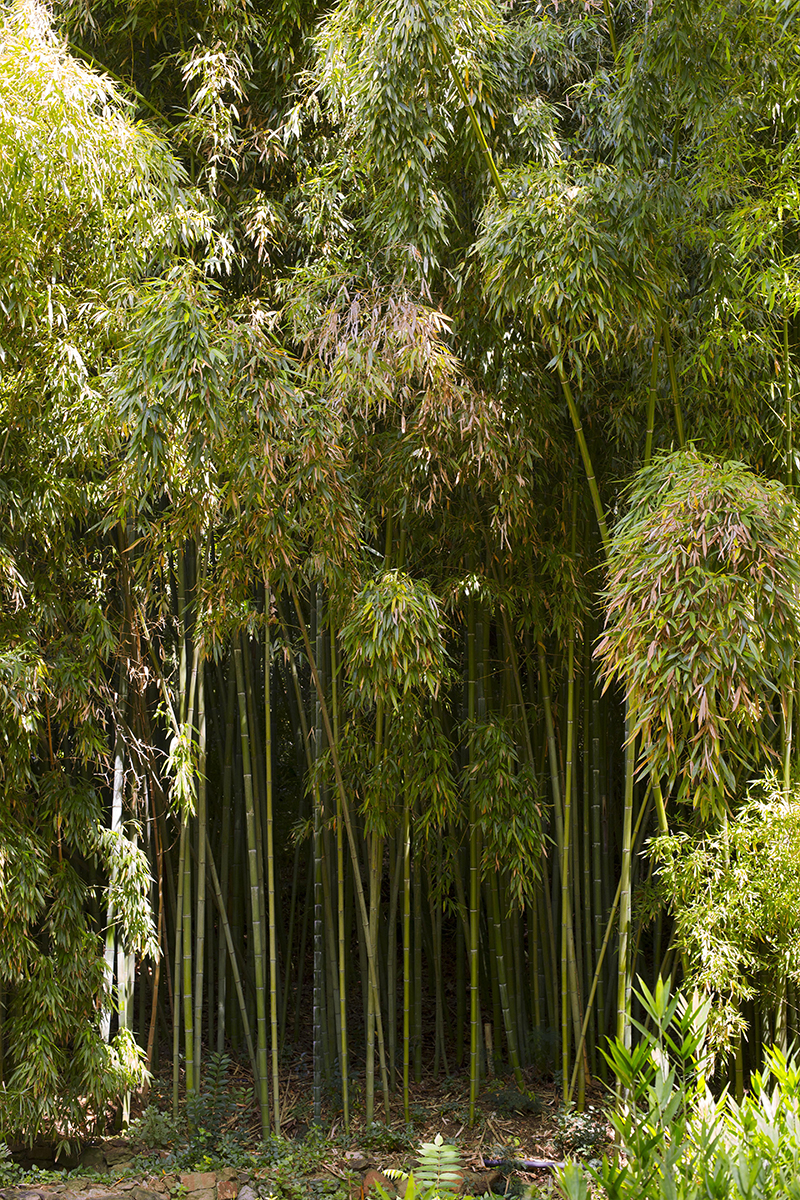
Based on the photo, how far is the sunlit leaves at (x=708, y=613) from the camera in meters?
2.71

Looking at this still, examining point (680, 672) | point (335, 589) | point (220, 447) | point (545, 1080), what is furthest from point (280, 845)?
point (680, 672)

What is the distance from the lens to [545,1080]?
4.37 metres

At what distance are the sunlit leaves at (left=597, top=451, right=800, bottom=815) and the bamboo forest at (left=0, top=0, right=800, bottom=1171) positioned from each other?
0.05 feet

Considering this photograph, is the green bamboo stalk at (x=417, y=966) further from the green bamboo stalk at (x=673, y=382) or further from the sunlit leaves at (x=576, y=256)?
the sunlit leaves at (x=576, y=256)

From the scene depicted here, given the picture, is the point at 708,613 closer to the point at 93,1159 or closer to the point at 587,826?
the point at 587,826

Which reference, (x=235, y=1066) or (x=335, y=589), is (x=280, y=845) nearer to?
(x=235, y=1066)

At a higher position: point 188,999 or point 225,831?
point 225,831

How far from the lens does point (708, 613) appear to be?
8.97 feet

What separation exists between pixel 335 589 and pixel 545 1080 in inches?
101

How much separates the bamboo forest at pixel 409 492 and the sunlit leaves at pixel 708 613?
0.01 meters

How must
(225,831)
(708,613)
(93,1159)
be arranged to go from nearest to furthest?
(708,613), (93,1159), (225,831)

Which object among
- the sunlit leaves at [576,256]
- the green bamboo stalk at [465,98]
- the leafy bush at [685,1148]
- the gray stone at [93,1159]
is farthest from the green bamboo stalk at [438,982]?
the green bamboo stalk at [465,98]

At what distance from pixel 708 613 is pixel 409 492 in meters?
1.27

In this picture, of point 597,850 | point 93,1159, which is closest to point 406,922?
point 597,850
